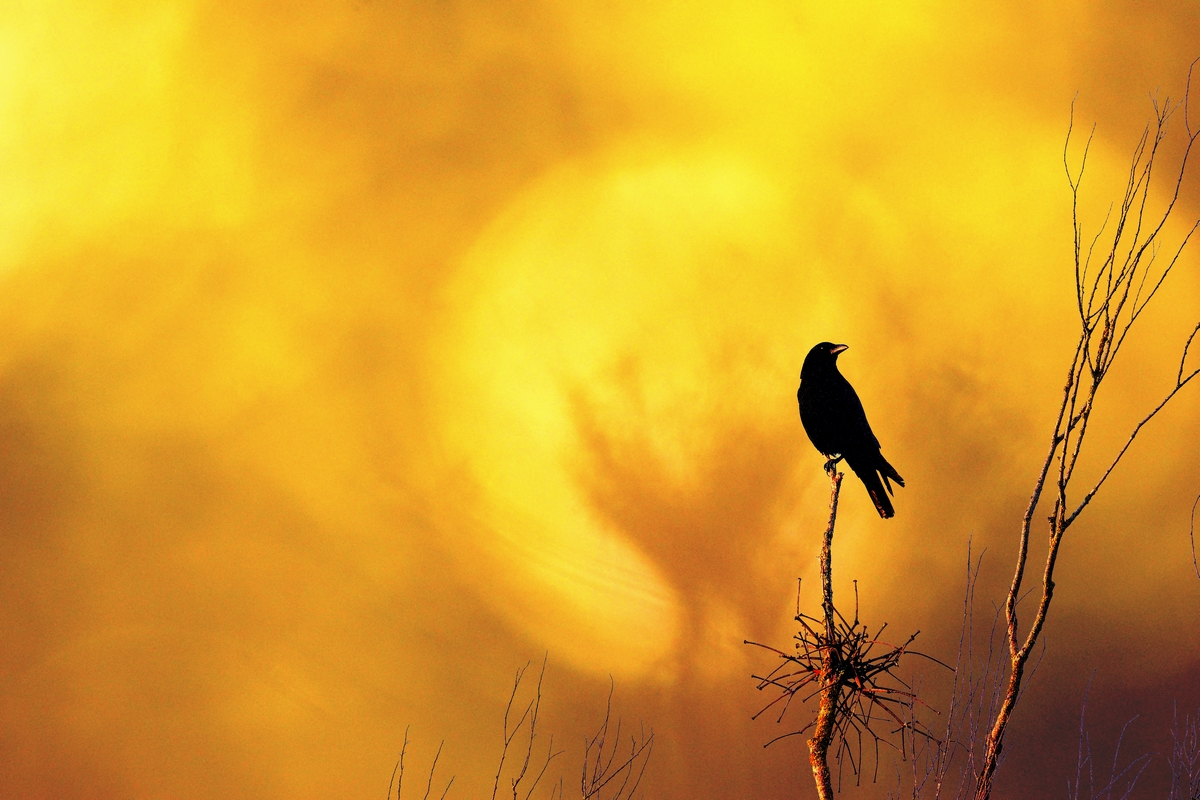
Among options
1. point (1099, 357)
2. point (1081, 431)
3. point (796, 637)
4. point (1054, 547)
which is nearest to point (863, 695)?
point (796, 637)

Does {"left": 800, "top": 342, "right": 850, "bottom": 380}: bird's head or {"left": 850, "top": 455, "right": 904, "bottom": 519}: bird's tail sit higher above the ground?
{"left": 800, "top": 342, "right": 850, "bottom": 380}: bird's head

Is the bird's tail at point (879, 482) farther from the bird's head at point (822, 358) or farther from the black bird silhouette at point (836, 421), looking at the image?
the bird's head at point (822, 358)

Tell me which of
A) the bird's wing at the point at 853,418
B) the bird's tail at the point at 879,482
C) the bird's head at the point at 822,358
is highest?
the bird's head at the point at 822,358

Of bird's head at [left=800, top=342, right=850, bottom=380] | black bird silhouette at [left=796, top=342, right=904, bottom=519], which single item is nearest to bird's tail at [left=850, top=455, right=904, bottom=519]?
black bird silhouette at [left=796, top=342, right=904, bottom=519]

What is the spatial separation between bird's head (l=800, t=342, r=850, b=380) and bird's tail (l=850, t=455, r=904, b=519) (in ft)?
1.96

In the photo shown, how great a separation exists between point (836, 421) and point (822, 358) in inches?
14.9

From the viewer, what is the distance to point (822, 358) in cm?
411

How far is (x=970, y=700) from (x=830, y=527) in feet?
2.17

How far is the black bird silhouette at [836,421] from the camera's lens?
3.57 m

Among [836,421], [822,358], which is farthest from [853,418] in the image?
[822,358]

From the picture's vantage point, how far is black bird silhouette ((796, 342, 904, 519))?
3.57m

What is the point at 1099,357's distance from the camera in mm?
1667

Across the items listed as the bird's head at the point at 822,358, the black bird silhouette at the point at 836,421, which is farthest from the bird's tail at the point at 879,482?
the bird's head at the point at 822,358

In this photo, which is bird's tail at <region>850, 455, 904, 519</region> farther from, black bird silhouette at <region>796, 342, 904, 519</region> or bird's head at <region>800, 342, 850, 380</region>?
bird's head at <region>800, 342, 850, 380</region>
